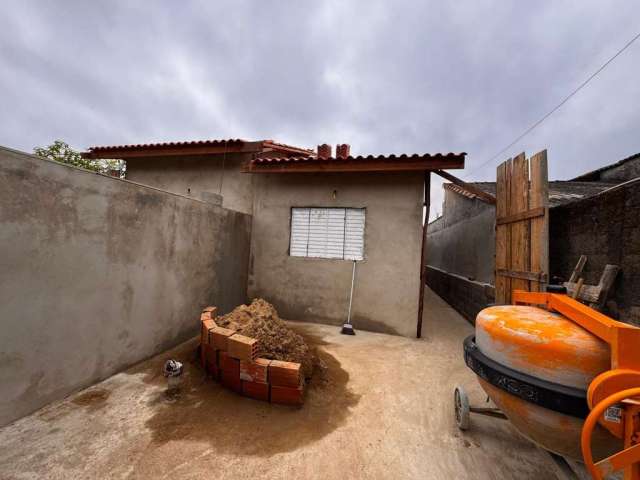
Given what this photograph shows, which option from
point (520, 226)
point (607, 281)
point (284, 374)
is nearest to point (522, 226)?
point (520, 226)

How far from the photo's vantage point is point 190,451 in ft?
6.99

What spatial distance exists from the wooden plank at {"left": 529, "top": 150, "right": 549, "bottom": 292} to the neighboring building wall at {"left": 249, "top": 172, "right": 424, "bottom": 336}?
6.48ft

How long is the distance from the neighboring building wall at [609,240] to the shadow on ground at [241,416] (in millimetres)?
2849

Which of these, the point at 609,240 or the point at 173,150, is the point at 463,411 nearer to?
the point at 609,240

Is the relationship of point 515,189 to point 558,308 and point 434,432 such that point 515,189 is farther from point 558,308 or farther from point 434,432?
point 434,432

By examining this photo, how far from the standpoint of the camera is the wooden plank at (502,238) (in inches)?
175

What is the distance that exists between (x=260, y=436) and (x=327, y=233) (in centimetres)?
421

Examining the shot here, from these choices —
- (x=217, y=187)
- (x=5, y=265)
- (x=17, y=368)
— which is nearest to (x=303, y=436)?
(x=17, y=368)

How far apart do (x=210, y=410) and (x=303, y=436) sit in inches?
40.2

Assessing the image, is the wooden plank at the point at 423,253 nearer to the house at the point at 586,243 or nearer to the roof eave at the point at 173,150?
the house at the point at 586,243

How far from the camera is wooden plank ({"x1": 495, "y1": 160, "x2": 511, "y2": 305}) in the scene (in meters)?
4.44

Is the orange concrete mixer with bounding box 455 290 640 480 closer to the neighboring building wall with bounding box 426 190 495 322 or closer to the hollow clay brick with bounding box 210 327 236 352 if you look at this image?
the hollow clay brick with bounding box 210 327 236 352

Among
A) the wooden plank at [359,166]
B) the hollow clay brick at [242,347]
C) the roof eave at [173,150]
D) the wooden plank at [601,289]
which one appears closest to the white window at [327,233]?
the wooden plank at [359,166]

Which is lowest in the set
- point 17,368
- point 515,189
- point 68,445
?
point 68,445
